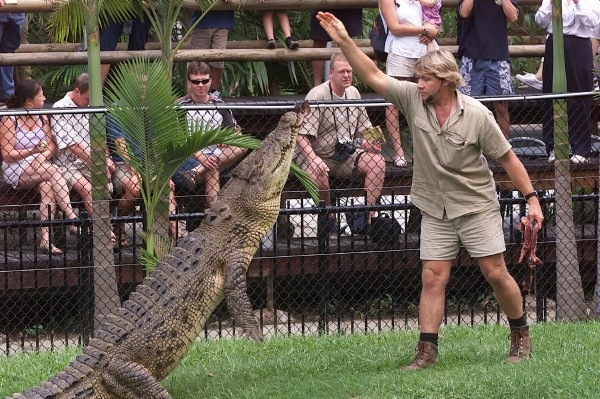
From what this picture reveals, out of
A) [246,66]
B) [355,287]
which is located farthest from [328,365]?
[246,66]

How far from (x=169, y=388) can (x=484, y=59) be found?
4.83 m

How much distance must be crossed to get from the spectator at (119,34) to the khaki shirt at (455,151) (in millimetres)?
4511

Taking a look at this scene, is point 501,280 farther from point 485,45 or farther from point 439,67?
point 485,45

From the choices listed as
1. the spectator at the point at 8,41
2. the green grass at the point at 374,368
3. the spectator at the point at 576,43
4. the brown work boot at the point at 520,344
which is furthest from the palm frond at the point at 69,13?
the spectator at the point at 576,43

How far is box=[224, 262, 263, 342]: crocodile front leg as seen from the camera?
564 centimetres

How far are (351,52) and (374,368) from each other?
180 centimetres

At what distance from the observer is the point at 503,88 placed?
972 centimetres

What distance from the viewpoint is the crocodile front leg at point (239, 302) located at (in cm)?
564

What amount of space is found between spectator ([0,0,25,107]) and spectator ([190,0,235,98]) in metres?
1.63

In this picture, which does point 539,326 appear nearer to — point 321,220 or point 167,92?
point 321,220

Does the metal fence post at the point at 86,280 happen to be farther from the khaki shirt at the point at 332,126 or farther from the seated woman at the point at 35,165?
the khaki shirt at the point at 332,126

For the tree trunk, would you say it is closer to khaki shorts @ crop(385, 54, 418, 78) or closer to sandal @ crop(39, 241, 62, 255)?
sandal @ crop(39, 241, 62, 255)

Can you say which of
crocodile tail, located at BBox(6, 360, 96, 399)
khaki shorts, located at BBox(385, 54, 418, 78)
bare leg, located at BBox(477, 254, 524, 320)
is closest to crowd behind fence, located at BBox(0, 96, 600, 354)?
khaki shorts, located at BBox(385, 54, 418, 78)

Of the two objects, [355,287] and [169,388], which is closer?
[169,388]
